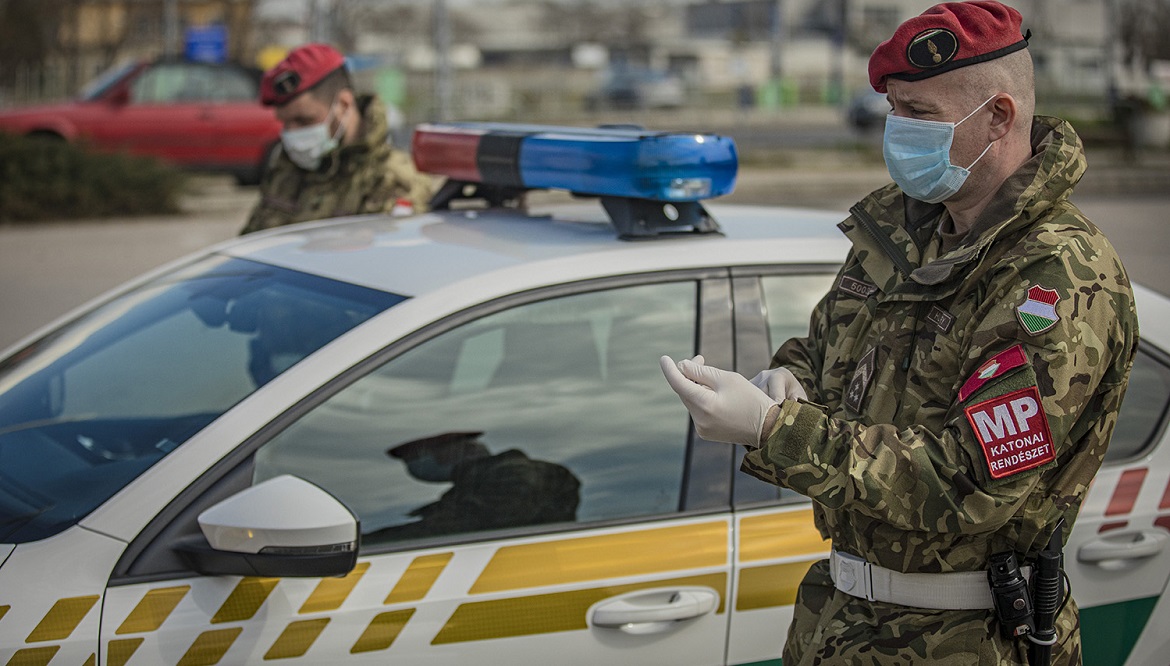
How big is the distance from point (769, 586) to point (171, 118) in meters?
14.8

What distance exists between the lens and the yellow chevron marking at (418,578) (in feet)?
7.24

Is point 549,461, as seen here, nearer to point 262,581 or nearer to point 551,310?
point 551,310

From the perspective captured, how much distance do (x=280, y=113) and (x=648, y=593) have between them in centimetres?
269

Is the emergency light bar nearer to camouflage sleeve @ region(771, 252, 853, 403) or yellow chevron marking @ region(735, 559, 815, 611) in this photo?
camouflage sleeve @ region(771, 252, 853, 403)

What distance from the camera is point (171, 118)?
15.7 meters

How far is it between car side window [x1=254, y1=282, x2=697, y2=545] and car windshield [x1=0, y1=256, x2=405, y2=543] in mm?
179

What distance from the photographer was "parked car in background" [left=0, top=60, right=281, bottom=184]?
15.6 m

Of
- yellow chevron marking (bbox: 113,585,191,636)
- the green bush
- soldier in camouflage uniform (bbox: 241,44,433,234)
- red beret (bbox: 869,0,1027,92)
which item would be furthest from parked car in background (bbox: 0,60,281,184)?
red beret (bbox: 869,0,1027,92)

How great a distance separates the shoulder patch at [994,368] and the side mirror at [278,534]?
3.19 feet

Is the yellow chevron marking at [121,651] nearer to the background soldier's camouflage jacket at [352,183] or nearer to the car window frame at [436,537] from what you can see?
the car window frame at [436,537]

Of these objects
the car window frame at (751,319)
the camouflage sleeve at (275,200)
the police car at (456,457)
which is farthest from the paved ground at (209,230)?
the car window frame at (751,319)

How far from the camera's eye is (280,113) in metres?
4.40

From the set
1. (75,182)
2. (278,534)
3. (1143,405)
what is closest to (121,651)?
(278,534)

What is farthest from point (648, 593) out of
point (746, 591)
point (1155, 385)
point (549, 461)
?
point (1155, 385)
